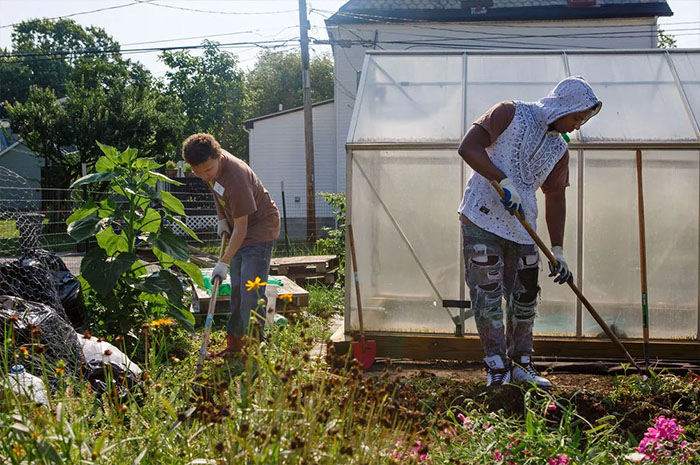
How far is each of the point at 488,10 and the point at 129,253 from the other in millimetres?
18527

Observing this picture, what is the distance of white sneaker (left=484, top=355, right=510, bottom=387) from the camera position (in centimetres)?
375

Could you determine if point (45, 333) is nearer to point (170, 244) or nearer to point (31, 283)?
point (31, 283)

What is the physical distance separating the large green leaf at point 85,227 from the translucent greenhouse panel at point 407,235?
5.67 feet

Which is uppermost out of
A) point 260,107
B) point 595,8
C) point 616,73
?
point 595,8

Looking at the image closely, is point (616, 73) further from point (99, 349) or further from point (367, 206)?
point (99, 349)

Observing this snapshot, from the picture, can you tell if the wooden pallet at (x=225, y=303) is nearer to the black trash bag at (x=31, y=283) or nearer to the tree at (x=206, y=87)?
the black trash bag at (x=31, y=283)

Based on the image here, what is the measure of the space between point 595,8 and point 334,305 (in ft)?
54.7

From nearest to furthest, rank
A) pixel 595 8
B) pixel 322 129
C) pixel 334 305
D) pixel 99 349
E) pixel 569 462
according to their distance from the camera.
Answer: pixel 569 462 < pixel 99 349 < pixel 334 305 < pixel 595 8 < pixel 322 129

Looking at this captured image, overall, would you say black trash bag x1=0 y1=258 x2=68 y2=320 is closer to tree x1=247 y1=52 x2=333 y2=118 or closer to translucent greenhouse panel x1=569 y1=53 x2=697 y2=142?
translucent greenhouse panel x1=569 y1=53 x2=697 y2=142

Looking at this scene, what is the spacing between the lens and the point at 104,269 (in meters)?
4.63

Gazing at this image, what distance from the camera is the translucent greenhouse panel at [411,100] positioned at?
Result: 5.12 m

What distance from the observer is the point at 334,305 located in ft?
24.4

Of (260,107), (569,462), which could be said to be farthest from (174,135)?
(260,107)

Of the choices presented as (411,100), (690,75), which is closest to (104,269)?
(411,100)
